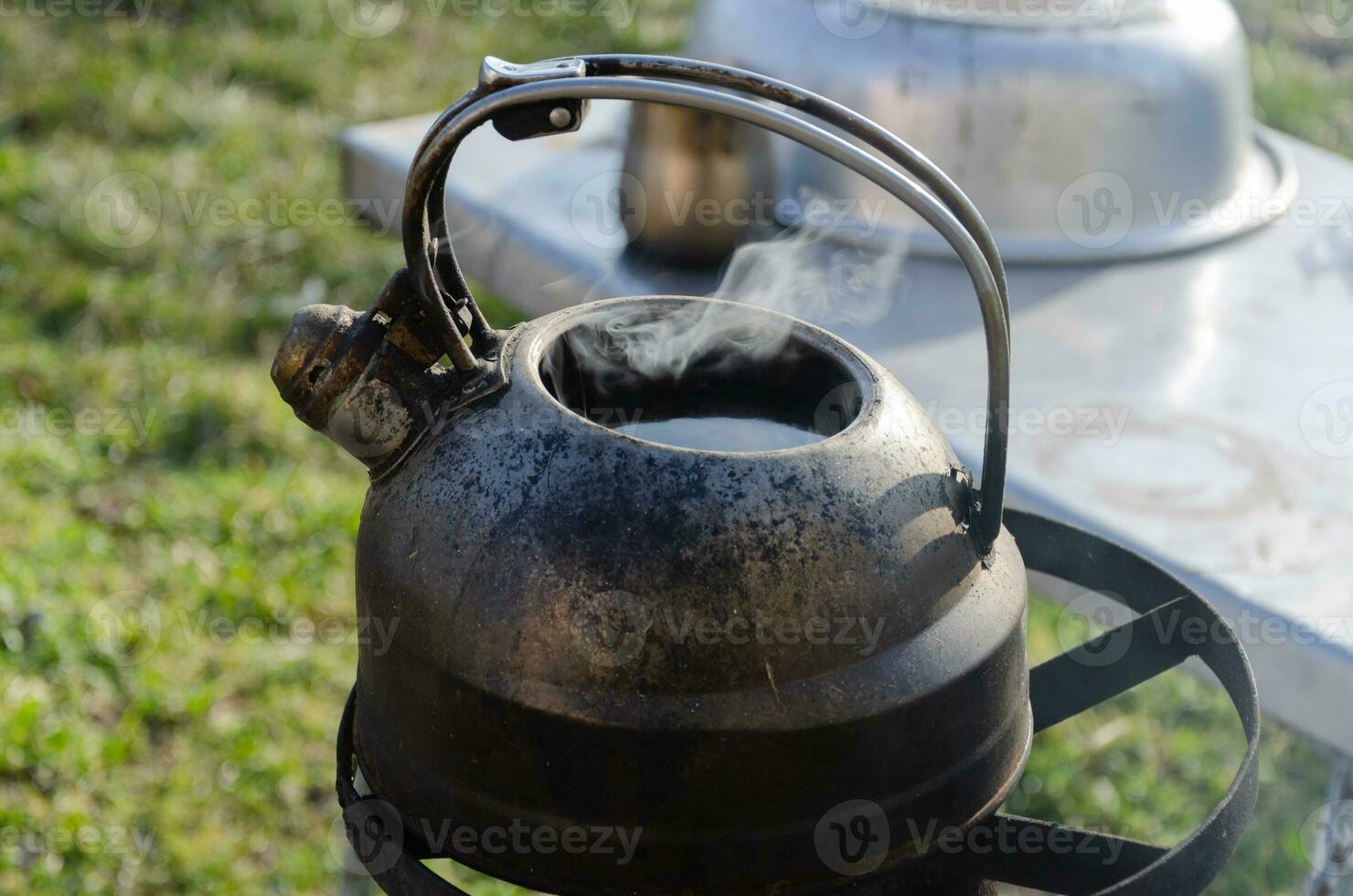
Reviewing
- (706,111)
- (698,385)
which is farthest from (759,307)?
(706,111)

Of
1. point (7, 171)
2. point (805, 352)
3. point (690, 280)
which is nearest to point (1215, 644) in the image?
point (805, 352)

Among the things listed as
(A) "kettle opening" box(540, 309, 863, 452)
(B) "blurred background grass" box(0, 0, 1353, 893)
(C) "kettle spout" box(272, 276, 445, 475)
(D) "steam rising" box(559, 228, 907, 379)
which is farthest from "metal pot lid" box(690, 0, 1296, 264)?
(C) "kettle spout" box(272, 276, 445, 475)

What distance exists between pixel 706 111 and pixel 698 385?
1.69 ft

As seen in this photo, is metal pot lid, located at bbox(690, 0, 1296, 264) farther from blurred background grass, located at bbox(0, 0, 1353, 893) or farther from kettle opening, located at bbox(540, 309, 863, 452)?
kettle opening, located at bbox(540, 309, 863, 452)

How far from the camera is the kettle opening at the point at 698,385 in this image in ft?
5.21

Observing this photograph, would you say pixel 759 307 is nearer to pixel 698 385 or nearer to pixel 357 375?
pixel 698 385

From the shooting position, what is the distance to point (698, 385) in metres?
1.67

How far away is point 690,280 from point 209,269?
9.02ft

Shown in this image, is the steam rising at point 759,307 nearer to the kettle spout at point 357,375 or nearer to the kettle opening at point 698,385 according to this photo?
the kettle opening at point 698,385

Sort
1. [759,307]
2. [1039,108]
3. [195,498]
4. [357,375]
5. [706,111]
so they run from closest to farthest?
[706,111] → [357,375] → [759,307] → [1039,108] → [195,498]

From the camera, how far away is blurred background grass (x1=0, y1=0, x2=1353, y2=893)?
123 inches

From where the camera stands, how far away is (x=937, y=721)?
135 centimetres

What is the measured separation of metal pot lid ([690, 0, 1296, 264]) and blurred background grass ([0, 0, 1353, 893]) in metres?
1.28

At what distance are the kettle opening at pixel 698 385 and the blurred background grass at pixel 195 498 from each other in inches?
71.4
